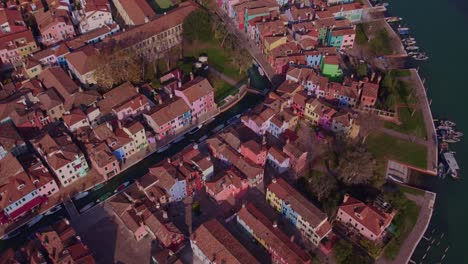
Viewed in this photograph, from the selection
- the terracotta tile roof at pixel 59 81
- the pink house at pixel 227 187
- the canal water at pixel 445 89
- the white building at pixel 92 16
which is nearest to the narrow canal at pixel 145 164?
the pink house at pixel 227 187

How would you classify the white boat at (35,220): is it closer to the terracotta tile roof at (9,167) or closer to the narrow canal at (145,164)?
the narrow canal at (145,164)

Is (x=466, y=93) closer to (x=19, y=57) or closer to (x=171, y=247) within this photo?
(x=171, y=247)

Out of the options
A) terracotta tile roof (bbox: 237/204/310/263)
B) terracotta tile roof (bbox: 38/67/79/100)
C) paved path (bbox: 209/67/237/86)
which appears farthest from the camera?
paved path (bbox: 209/67/237/86)

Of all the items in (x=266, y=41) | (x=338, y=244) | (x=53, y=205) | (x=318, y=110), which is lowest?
(x=338, y=244)

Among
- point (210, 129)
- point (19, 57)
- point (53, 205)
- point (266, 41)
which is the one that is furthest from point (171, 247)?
point (19, 57)

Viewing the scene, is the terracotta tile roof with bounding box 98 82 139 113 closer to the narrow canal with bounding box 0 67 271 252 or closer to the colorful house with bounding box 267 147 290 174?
the narrow canal with bounding box 0 67 271 252

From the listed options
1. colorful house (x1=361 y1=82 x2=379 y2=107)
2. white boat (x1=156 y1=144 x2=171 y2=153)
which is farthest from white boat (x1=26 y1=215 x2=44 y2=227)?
colorful house (x1=361 y1=82 x2=379 y2=107)

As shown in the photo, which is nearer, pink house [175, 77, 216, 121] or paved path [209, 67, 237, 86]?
pink house [175, 77, 216, 121]
